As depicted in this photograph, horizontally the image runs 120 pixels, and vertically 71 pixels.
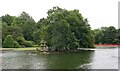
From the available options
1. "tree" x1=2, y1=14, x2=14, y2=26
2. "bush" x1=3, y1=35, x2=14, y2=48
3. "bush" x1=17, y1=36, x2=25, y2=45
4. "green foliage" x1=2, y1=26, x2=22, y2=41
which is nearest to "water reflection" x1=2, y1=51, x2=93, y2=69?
"bush" x1=3, y1=35, x2=14, y2=48

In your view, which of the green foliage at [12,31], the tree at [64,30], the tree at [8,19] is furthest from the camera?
the tree at [8,19]

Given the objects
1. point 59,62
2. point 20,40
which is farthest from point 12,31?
point 59,62

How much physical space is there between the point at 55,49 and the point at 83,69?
1022 inches

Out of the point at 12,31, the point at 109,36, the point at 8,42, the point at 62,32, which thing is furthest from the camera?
the point at 109,36

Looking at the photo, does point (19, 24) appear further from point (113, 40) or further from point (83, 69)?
point (83, 69)

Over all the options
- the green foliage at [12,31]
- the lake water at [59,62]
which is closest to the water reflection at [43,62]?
the lake water at [59,62]

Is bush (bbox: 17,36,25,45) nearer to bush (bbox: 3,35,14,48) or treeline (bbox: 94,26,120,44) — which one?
bush (bbox: 3,35,14,48)

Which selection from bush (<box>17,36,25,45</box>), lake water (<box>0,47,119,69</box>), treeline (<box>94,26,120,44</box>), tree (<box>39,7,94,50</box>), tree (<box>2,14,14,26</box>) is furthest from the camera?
treeline (<box>94,26,120,44</box>)

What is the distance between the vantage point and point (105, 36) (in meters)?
83.2

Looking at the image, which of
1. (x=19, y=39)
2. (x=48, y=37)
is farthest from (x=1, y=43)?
(x=48, y=37)

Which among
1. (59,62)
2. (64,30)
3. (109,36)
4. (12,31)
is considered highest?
(12,31)

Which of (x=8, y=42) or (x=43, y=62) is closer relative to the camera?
(x=43, y=62)

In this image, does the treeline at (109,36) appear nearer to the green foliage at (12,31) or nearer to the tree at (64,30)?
the green foliage at (12,31)

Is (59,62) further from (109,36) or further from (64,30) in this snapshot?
(109,36)
